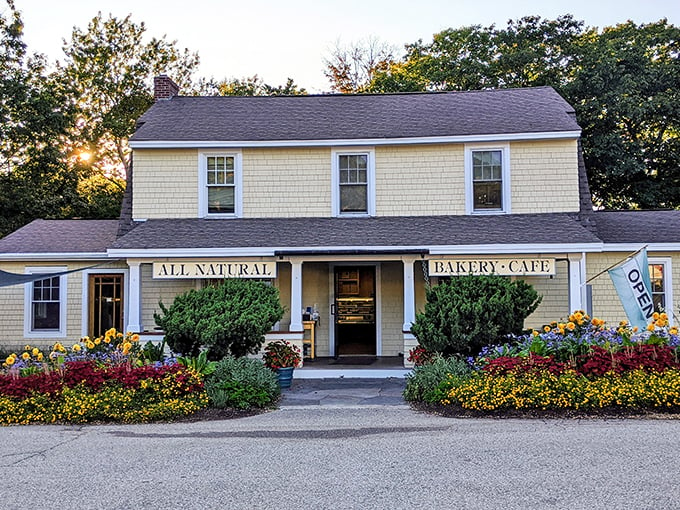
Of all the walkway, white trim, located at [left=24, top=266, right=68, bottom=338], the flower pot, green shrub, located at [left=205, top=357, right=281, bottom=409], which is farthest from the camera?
Result: white trim, located at [left=24, top=266, right=68, bottom=338]

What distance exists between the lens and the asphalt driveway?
17.7 feet

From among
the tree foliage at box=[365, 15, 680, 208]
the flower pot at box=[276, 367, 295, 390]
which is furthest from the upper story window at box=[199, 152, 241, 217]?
the tree foliage at box=[365, 15, 680, 208]

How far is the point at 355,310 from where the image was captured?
1588 cm

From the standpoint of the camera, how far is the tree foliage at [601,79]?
23.5 meters

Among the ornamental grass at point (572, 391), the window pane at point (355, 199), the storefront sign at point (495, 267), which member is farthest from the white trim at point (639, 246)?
the ornamental grass at point (572, 391)

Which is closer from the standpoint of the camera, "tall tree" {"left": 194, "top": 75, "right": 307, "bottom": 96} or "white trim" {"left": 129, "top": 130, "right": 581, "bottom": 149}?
→ "white trim" {"left": 129, "top": 130, "right": 581, "bottom": 149}

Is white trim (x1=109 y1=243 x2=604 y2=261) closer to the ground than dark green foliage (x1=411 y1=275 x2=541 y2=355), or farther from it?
farther from it

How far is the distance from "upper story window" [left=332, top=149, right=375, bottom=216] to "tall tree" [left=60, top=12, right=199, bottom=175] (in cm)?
1710

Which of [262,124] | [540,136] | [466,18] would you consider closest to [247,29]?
[262,124]

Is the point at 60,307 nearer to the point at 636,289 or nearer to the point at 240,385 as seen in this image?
the point at 240,385

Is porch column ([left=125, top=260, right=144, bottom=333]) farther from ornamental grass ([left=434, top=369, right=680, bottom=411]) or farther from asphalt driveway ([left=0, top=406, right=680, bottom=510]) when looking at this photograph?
ornamental grass ([left=434, top=369, right=680, bottom=411])

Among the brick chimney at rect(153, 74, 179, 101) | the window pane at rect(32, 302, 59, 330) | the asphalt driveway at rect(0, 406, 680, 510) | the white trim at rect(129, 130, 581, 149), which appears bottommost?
the asphalt driveway at rect(0, 406, 680, 510)

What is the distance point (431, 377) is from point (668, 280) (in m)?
8.11

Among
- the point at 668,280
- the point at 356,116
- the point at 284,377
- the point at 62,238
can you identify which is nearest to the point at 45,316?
the point at 62,238
